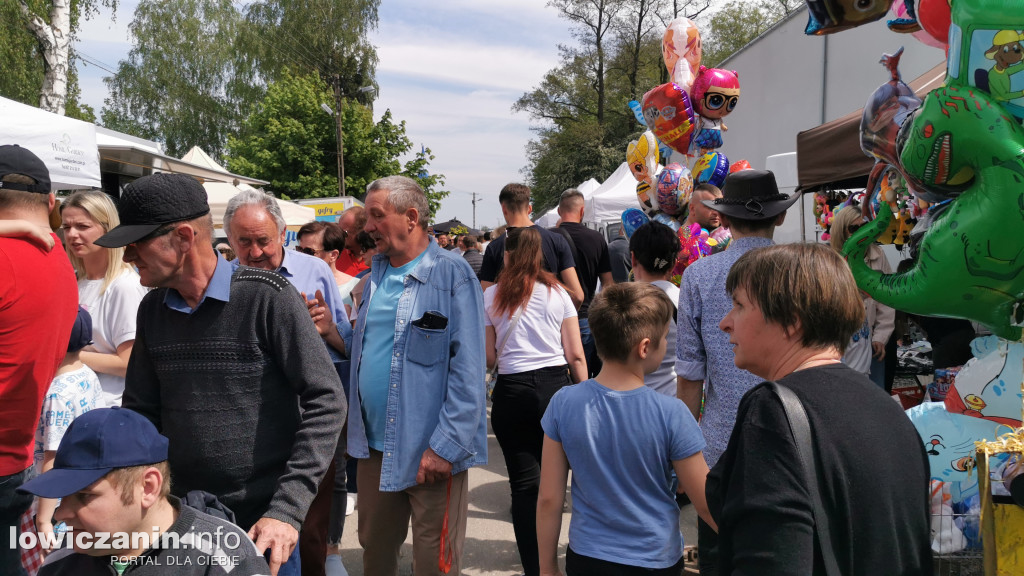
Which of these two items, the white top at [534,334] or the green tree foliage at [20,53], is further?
the green tree foliage at [20,53]

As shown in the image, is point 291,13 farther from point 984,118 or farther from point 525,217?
point 984,118

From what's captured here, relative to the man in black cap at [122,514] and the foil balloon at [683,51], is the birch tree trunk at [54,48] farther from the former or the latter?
the man in black cap at [122,514]

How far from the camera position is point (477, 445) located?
2.92 metres

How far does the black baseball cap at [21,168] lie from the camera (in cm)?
240

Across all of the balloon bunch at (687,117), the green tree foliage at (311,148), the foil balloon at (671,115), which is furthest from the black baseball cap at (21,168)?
the green tree foliage at (311,148)

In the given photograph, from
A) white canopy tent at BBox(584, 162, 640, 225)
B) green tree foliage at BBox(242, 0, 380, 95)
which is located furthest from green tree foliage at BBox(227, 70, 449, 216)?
white canopy tent at BBox(584, 162, 640, 225)

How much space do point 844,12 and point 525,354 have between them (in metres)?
2.15

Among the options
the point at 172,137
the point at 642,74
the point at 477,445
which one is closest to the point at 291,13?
the point at 172,137

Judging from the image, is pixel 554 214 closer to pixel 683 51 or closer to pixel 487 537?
pixel 683 51

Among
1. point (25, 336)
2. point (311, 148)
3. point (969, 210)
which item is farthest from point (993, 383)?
point (311, 148)

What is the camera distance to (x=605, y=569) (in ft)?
7.32

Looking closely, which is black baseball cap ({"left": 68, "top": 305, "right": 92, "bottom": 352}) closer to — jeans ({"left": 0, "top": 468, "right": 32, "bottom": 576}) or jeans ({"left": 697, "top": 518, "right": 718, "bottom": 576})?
jeans ({"left": 0, "top": 468, "right": 32, "bottom": 576})

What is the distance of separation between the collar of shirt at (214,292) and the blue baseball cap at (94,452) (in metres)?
0.47

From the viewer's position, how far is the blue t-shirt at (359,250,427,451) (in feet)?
9.45
